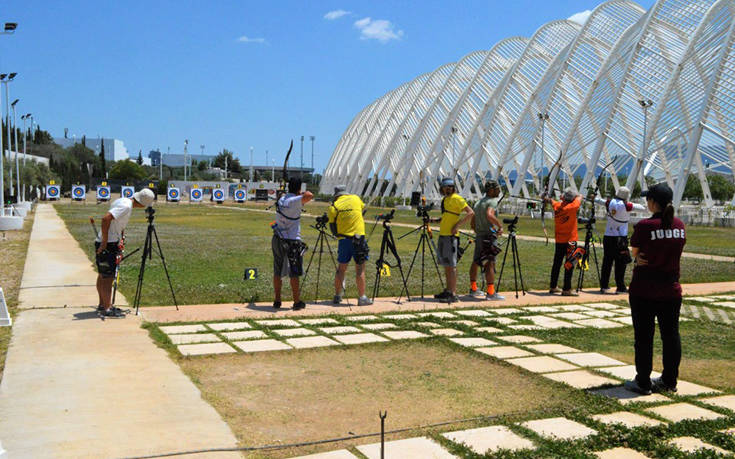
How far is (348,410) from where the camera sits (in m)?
5.59

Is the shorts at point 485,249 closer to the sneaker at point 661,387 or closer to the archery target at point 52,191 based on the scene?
the sneaker at point 661,387

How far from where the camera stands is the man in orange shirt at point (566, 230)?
12.5 m

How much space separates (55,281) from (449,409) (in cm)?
969

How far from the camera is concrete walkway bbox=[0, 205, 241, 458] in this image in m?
4.70

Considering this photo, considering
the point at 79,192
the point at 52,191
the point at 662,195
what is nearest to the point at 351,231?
the point at 662,195

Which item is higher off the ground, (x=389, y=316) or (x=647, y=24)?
(x=647, y=24)

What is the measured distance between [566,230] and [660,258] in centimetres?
649

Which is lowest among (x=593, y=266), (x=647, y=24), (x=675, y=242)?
(x=593, y=266)

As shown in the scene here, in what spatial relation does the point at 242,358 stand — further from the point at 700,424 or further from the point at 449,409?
the point at 700,424

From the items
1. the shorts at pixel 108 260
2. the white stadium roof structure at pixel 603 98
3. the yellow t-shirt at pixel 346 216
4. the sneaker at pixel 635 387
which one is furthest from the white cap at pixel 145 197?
the white stadium roof structure at pixel 603 98

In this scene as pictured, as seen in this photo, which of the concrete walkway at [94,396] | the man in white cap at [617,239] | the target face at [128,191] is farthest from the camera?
the target face at [128,191]

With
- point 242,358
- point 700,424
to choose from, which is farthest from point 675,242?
point 242,358

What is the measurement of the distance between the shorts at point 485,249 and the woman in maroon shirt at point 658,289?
5.39m

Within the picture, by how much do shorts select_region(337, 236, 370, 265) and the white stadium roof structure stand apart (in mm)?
20294
